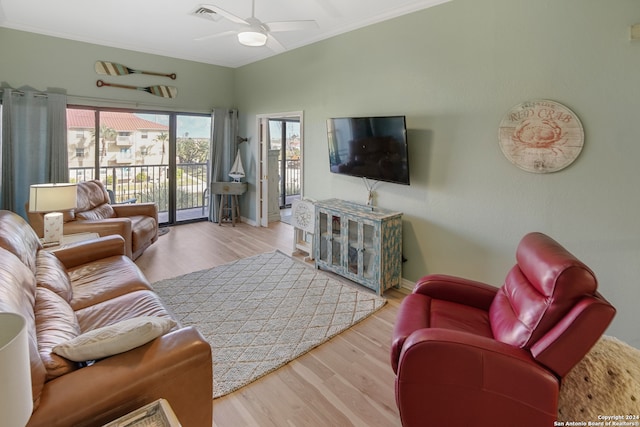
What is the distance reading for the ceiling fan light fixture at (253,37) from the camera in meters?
2.86

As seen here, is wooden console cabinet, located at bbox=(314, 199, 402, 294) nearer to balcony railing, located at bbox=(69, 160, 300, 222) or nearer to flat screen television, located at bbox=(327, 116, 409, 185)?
flat screen television, located at bbox=(327, 116, 409, 185)

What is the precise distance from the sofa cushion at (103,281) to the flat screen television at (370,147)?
239 cm

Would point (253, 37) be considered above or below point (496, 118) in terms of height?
above

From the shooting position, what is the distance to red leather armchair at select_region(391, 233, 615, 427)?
140cm

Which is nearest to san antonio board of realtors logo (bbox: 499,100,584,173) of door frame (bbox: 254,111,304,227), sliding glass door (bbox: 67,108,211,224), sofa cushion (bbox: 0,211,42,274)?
sofa cushion (bbox: 0,211,42,274)

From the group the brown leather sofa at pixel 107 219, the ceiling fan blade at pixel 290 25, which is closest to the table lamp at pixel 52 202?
the brown leather sofa at pixel 107 219

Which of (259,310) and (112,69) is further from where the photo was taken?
(112,69)

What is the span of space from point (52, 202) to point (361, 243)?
2837mm

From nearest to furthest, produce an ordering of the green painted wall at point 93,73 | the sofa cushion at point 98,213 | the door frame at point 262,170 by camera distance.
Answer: the sofa cushion at point 98,213 < the green painted wall at point 93,73 < the door frame at point 262,170

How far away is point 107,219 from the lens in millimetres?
4129

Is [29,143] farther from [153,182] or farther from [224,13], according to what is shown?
[224,13]

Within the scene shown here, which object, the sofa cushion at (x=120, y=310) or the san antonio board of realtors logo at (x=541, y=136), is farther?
the san antonio board of realtors logo at (x=541, y=136)

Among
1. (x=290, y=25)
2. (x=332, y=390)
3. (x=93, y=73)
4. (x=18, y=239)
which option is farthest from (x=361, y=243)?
(x=93, y=73)

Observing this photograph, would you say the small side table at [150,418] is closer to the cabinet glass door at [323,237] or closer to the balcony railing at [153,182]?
the cabinet glass door at [323,237]
